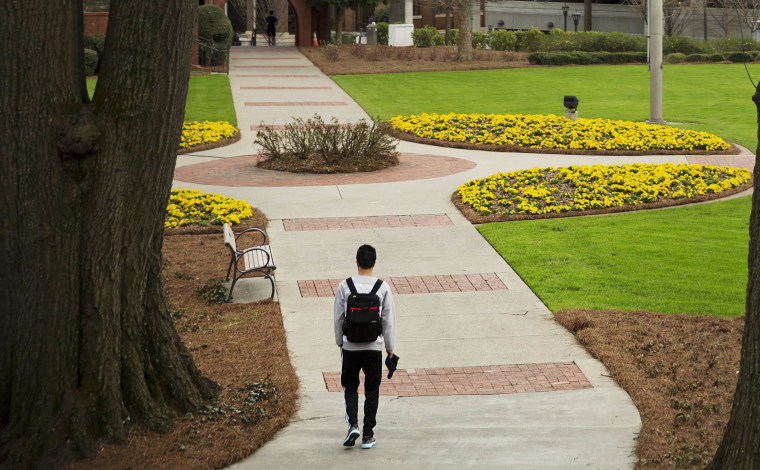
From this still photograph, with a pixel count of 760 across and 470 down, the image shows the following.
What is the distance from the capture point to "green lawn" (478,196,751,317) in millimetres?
10039

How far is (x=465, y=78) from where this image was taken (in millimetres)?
35344

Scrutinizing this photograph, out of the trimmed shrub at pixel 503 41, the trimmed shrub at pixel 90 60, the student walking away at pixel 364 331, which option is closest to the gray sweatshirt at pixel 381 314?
the student walking away at pixel 364 331

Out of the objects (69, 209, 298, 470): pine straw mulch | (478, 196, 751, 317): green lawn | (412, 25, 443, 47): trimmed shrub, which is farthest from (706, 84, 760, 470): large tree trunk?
(412, 25, 443, 47): trimmed shrub

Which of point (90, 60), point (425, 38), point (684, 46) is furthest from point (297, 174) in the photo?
point (425, 38)

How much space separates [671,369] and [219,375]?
143 inches

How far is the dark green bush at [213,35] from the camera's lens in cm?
3894

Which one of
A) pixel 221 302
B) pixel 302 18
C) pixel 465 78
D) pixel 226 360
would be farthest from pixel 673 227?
pixel 302 18

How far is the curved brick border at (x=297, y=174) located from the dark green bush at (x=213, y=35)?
20.8m

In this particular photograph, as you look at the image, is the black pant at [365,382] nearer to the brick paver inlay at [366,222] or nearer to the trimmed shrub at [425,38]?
the brick paver inlay at [366,222]

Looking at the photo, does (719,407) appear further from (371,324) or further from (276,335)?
(276,335)

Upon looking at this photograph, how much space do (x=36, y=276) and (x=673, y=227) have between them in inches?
360

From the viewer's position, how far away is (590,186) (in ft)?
49.5

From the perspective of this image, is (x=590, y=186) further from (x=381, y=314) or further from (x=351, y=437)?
(x=351, y=437)

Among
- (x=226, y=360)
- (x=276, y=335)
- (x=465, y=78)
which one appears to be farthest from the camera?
(x=465, y=78)
